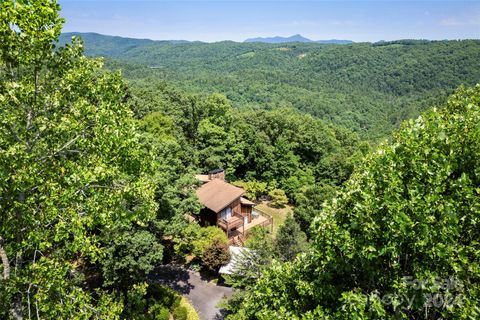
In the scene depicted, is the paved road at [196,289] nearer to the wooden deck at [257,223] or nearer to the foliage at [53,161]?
the wooden deck at [257,223]

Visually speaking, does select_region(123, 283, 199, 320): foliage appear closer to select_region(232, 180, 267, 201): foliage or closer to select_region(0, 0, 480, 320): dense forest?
select_region(0, 0, 480, 320): dense forest

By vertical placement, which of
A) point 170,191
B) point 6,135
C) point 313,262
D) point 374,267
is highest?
point 6,135

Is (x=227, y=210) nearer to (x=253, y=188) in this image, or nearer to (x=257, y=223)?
(x=257, y=223)

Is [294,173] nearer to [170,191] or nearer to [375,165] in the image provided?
[170,191]

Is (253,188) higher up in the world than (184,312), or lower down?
higher up

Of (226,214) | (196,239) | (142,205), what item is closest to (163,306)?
(196,239)

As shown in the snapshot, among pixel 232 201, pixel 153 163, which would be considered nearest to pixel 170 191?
pixel 232 201

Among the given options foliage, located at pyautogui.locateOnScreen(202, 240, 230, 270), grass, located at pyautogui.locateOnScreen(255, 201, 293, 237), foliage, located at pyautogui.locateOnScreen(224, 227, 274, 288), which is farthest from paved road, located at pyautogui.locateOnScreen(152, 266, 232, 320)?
grass, located at pyautogui.locateOnScreen(255, 201, 293, 237)
